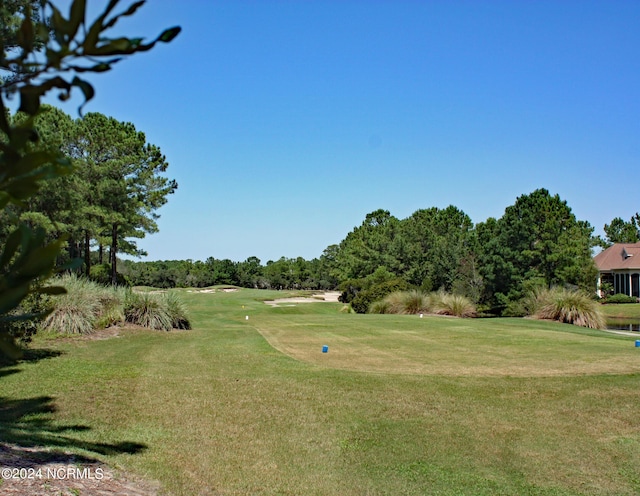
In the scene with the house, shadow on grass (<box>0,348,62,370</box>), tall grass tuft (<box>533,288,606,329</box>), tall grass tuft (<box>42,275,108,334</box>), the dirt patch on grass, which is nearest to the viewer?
the dirt patch on grass

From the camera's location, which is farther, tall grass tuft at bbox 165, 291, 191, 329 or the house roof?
the house roof

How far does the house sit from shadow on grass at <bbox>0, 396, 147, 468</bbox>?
4695 centimetres

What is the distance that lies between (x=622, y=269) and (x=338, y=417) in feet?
160

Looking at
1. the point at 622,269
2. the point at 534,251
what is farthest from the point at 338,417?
the point at 622,269

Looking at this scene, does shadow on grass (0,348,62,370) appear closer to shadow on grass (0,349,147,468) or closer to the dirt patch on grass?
shadow on grass (0,349,147,468)

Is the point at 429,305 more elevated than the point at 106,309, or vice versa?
the point at 429,305

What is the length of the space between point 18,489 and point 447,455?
13.4 ft

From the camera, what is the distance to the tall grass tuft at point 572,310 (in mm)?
21094

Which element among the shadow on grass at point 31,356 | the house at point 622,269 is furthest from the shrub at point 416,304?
the house at point 622,269

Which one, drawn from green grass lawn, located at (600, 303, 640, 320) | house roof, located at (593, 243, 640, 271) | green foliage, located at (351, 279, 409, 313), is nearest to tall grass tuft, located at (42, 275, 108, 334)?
green foliage, located at (351, 279, 409, 313)

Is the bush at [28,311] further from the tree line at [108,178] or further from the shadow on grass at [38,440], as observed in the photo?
the tree line at [108,178]

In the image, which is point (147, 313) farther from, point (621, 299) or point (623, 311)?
point (621, 299)

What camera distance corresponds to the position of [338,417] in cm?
690

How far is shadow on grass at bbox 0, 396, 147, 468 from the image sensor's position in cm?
435
